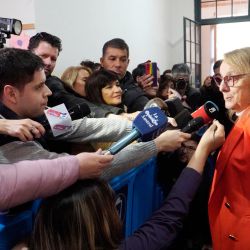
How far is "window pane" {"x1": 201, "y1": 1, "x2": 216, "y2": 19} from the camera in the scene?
19.2 ft

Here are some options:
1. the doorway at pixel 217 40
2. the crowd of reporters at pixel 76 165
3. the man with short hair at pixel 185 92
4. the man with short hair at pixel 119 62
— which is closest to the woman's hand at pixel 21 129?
the crowd of reporters at pixel 76 165

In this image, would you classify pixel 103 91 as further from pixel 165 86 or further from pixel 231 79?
pixel 165 86

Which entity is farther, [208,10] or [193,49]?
[193,49]

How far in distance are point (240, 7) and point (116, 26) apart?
300cm

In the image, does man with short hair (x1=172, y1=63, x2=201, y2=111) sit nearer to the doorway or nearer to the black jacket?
the black jacket

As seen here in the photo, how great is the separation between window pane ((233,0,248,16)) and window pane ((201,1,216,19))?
1.11 ft

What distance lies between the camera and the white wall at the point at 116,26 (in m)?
2.70

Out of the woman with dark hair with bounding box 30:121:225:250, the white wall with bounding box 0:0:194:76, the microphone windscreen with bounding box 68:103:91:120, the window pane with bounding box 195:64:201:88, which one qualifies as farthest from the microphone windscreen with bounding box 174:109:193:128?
the window pane with bounding box 195:64:201:88

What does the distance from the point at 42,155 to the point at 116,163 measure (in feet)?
0.77

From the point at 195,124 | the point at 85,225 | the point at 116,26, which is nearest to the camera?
the point at 85,225

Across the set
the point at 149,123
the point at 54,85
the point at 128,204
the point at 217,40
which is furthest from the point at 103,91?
the point at 217,40

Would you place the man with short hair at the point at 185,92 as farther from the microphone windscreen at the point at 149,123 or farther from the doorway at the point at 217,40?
the doorway at the point at 217,40

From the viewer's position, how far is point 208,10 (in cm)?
591

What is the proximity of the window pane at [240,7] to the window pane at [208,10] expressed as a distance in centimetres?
34
